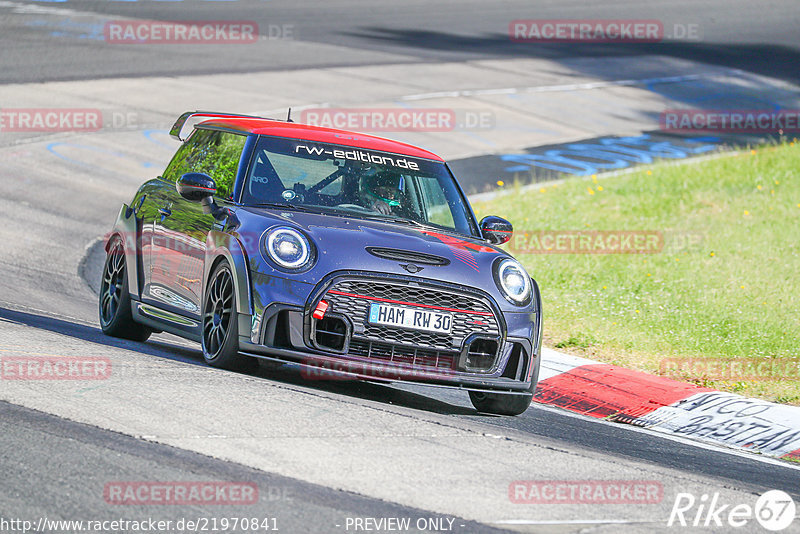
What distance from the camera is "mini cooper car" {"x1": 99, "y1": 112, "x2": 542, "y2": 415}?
7168mm

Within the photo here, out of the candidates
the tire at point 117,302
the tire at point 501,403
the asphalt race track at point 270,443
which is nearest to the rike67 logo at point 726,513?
the asphalt race track at point 270,443

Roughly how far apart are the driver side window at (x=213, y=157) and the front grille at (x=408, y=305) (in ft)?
4.75

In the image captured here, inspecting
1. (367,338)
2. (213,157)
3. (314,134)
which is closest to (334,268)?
(367,338)

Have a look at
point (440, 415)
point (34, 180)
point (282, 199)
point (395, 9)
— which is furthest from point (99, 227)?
point (395, 9)

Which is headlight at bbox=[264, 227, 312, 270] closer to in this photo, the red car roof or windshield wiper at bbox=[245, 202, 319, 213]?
windshield wiper at bbox=[245, 202, 319, 213]

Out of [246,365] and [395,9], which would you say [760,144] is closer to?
[395,9]

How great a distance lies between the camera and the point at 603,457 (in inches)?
271

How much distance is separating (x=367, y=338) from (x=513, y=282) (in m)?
1.06

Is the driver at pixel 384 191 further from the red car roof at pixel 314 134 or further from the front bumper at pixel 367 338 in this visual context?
the front bumper at pixel 367 338

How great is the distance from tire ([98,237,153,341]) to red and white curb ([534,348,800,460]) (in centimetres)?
308

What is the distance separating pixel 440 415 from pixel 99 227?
8575mm

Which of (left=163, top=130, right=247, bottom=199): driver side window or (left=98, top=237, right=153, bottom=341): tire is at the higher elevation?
(left=163, top=130, right=247, bottom=199): driver side window

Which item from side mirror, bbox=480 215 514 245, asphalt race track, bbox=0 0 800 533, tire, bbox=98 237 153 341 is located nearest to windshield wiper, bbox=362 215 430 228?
side mirror, bbox=480 215 514 245

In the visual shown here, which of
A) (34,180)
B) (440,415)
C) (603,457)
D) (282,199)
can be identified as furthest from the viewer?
(34,180)
